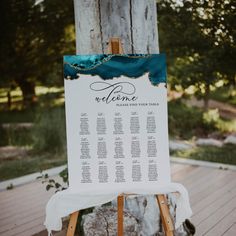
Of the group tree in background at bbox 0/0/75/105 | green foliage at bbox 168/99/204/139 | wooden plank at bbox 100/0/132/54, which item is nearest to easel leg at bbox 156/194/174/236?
wooden plank at bbox 100/0/132/54

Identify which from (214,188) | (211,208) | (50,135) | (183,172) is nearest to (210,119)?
(183,172)

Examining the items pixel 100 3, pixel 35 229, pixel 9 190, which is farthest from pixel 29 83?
pixel 100 3

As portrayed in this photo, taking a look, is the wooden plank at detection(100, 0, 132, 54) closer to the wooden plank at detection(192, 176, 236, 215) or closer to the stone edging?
the wooden plank at detection(192, 176, 236, 215)

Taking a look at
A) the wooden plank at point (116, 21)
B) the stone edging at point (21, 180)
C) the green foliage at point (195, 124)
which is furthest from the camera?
the green foliage at point (195, 124)

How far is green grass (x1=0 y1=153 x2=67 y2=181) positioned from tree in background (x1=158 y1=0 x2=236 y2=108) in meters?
2.05

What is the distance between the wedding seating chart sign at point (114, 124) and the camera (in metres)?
2.30

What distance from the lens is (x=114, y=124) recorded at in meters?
2.32

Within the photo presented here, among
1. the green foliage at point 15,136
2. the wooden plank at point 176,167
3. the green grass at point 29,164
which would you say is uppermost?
the green foliage at point 15,136

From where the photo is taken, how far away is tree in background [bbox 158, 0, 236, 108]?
451 cm

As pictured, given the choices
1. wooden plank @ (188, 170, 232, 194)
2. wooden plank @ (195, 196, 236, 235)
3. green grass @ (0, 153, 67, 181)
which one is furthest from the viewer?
green grass @ (0, 153, 67, 181)

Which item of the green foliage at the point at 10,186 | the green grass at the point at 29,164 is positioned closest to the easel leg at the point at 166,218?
the green foliage at the point at 10,186

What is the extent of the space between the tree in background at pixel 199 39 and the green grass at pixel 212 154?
0.94 meters

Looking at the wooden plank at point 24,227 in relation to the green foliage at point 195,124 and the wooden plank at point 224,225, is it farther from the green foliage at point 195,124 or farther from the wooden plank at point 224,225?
the green foliage at point 195,124

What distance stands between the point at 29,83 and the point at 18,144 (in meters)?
2.57
